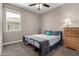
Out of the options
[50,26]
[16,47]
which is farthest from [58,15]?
[16,47]

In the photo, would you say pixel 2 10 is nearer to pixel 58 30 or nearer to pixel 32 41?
pixel 32 41

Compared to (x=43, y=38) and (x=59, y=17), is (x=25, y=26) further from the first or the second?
(x=59, y=17)

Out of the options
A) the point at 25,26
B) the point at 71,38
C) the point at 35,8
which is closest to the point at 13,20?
the point at 25,26

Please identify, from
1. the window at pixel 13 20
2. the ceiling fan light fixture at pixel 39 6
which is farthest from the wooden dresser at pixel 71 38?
the window at pixel 13 20

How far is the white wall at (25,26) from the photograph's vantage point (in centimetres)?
122

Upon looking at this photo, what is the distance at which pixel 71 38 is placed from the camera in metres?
1.32

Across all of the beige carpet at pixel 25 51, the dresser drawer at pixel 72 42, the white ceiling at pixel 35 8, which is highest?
the white ceiling at pixel 35 8

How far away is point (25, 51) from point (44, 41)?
0.36 metres

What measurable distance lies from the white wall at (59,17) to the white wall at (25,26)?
0.48ft

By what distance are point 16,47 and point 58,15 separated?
93 cm

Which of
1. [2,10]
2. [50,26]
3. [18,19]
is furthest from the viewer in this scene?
[50,26]

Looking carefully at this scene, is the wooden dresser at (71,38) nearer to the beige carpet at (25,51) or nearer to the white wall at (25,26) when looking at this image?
the beige carpet at (25,51)

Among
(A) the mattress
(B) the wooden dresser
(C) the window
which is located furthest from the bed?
(C) the window

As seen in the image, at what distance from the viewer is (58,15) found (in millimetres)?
1371
